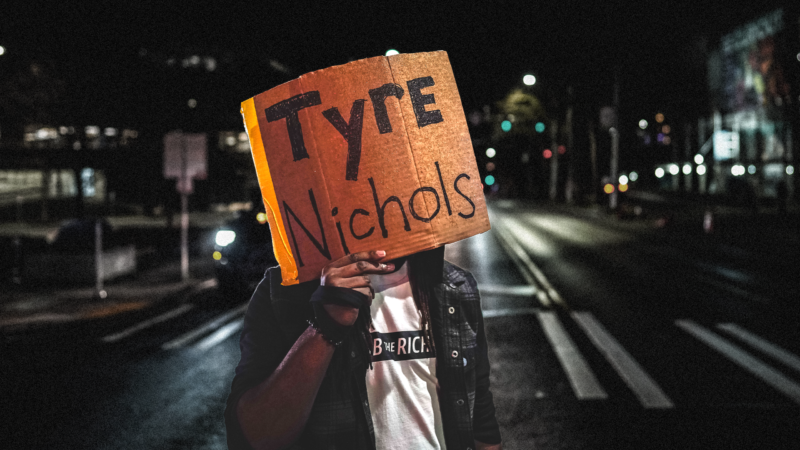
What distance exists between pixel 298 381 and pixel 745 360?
690cm

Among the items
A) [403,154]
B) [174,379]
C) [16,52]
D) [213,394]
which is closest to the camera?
[403,154]

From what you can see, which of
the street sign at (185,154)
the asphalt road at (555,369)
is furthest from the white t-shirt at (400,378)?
the street sign at (185,154)

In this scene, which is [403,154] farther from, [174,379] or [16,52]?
[16,52]

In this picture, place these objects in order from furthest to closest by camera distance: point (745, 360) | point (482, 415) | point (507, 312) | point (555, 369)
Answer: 1. point (507, 312)
2. point (745, 360)
3. point (555, 369)
4. point (482, 415)

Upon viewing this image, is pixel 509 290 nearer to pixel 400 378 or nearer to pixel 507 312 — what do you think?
pixel 507 312

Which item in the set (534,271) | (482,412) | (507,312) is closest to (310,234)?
(482,412)

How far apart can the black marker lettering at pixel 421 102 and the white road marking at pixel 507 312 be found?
7.81m

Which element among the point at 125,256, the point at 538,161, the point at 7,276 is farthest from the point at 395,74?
the point at 538,161

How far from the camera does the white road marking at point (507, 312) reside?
31.1 feet

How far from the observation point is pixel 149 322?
31.1 feet

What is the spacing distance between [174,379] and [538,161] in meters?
76.7

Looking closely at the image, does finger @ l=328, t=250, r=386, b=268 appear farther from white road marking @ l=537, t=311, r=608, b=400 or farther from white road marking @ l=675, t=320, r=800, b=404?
white road marking @ l=675, t=320, r=800, b=404

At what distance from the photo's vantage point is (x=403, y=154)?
1.71 m

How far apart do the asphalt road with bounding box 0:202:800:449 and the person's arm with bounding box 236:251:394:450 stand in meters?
3.22
